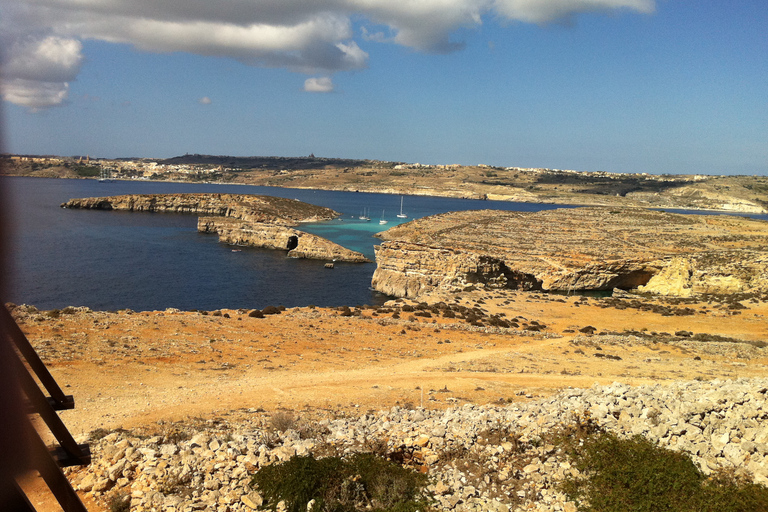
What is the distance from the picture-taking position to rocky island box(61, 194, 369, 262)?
73750 millimetres

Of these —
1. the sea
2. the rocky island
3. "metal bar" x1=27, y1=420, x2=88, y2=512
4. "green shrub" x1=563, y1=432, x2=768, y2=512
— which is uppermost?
"metal bar" x1=27, y1=420, x2=88, y2=512

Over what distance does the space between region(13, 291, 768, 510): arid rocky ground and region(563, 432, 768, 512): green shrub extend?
16.9 feet

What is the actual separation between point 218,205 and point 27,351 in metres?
125

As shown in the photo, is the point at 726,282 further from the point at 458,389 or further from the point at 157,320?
the point at 157,320

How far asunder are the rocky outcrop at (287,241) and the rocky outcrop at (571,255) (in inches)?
447

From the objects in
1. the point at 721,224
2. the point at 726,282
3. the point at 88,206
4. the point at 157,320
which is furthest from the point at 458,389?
the point at 88,206

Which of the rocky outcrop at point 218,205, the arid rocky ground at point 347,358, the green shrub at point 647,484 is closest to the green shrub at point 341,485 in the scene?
the green shrub at point 647,484

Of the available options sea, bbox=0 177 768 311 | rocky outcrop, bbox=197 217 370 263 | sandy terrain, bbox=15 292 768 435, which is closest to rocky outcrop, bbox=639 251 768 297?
sandy terrain, bbox=15 292 768 435

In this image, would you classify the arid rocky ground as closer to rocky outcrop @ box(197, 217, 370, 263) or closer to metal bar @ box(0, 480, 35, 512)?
metal bar @ box(0, 480, 35, 512)

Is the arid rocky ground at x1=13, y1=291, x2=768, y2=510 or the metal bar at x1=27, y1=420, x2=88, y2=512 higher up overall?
the metal bar at x1=27, y1=420, x2=88, y2=512

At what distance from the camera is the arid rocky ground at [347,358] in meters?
13.6

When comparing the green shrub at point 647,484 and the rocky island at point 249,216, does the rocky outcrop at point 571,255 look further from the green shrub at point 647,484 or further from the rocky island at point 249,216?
the green shrub at point 647,484

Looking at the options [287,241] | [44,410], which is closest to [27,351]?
[44,410]

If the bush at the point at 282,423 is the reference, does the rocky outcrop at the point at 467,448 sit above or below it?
above
